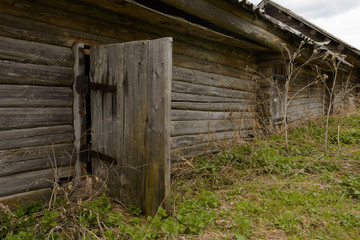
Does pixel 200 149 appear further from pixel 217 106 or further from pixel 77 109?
pixel 77 109

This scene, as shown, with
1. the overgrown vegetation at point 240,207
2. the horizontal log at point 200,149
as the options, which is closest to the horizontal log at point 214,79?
the horizontal log at point 200,149

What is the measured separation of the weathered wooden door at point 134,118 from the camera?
248 cm

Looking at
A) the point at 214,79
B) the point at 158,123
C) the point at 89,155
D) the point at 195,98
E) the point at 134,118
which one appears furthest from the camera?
the point at 214,79

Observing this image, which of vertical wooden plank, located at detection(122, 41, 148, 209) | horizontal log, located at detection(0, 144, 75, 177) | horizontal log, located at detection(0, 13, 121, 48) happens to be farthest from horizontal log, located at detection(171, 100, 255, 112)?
horizontal log, located at detection(0, 144, 75, 177)

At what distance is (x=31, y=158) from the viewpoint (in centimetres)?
284

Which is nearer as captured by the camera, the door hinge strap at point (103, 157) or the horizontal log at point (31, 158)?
the horizontal log at point (31, 158)

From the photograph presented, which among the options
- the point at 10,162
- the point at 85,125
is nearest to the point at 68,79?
the point at 85,125

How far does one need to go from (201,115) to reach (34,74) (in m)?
3.00

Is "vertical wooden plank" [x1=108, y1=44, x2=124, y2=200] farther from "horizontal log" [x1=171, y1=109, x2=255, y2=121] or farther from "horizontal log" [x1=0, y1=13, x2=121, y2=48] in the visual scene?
"horizontal log" [x1=171, y1=109, x2=255, y2=121]

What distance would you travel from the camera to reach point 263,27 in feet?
16.5

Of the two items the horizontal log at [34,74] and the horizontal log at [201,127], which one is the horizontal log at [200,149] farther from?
the horizontal log at [34,74]

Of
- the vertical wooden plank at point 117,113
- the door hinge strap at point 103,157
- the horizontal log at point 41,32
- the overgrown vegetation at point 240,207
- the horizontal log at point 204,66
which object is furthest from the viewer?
the horizontal log at point 204,66

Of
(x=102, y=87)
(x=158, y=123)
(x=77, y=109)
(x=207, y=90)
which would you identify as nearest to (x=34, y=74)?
(x=77, y=109)

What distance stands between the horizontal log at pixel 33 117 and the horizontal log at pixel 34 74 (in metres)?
0.30
